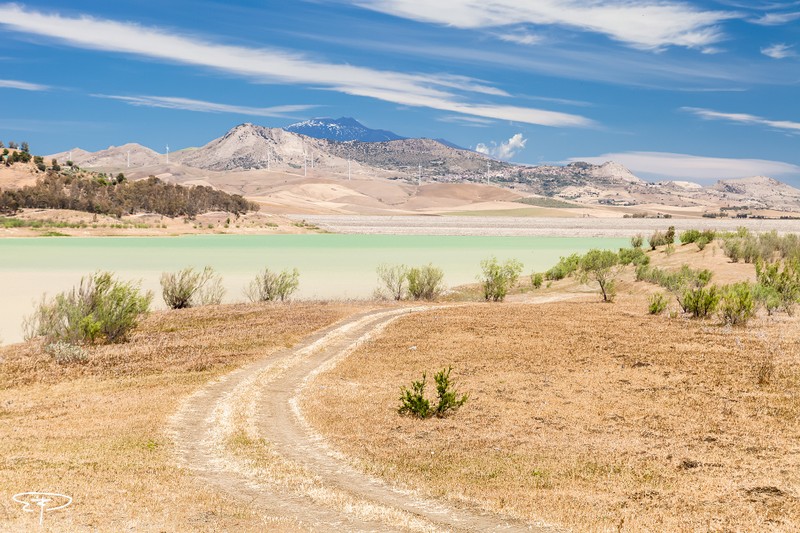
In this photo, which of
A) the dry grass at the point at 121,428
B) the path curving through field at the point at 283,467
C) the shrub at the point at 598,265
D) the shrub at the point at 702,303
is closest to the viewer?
the dry grass at the point at 121,428

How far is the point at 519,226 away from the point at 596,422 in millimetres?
120569

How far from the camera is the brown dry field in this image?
10.2 meters

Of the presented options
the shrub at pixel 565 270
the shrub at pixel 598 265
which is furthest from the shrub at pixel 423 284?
the shrub at pixel 565 270

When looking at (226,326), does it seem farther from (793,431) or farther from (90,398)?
(793,431)

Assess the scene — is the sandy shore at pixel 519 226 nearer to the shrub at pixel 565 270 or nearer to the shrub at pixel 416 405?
the shrub at pixel 565 270

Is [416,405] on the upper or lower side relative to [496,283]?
lower

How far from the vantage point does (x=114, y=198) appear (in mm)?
126000

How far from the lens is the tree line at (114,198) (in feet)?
378

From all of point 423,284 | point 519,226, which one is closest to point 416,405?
point 423,284

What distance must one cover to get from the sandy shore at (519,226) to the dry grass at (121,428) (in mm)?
94382

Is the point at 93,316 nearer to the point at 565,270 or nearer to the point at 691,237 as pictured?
the point at 565,270

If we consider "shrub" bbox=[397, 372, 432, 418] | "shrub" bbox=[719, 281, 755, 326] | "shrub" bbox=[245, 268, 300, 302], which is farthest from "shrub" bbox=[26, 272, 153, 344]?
"shrub" bbox=[719, 281, 755, 326]

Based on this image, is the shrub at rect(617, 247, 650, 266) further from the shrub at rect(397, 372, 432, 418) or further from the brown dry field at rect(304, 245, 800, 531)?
the shrub at rect(397, 372, 432, 418)

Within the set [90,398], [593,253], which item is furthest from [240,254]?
[90,398]
